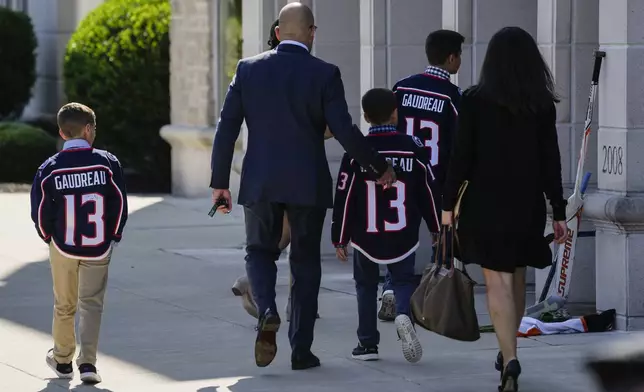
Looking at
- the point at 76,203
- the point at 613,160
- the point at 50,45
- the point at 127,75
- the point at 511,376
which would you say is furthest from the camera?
the point at 50,45

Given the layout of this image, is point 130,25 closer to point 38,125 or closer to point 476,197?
point 38,125

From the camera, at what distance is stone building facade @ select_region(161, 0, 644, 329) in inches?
296

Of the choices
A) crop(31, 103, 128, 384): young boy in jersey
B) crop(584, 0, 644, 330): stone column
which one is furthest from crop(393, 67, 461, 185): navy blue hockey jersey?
crop(31, 103, 128, 384): young boy in jersey

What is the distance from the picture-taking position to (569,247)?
7859mm

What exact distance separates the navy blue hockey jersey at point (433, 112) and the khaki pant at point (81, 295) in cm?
233

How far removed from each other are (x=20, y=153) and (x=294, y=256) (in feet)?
38.3

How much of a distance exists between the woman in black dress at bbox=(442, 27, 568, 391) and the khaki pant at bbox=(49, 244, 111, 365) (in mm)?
1671

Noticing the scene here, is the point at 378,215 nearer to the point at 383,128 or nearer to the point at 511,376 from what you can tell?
the point at 383,128

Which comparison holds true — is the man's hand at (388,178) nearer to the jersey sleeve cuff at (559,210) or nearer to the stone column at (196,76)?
the jersey sleeve cuff at (559,210)

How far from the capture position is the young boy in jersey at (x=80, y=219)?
254 inches

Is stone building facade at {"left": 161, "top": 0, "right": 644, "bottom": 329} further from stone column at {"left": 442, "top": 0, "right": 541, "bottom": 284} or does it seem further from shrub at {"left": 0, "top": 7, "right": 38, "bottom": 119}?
shrub at {"left": 0, "top": 7, "right": 38, "bottom": 119}

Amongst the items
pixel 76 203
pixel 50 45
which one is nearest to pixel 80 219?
pixel 76 203

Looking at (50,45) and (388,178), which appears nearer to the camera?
(388,178)

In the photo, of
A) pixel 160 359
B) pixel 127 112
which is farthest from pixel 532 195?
pixel 127 112
